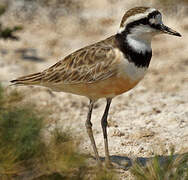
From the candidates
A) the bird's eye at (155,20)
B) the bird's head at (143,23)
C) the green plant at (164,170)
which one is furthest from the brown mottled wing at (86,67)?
the green plant at (164,170)

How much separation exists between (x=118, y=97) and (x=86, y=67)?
7.49ft

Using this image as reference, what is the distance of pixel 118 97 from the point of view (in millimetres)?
7059

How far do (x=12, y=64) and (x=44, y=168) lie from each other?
394 cm

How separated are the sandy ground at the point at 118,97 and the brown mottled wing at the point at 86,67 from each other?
27.9 inches

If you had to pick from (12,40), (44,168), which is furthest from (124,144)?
(12,40)

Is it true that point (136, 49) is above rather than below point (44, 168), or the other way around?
above

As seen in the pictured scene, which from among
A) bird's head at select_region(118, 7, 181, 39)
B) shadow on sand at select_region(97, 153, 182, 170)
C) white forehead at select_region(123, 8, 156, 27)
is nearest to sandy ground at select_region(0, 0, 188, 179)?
shadow on sand at select_region(97, 153, 182, 170)

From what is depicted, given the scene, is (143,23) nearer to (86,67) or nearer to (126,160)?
(86,67)

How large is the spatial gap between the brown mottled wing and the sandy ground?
2.32 feet

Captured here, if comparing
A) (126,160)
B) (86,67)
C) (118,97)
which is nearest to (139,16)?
(86,67)

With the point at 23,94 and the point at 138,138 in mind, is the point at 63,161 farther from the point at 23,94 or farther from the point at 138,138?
the point at 23,94

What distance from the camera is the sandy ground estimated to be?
553 centimetres

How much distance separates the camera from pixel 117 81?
A: 178 inches

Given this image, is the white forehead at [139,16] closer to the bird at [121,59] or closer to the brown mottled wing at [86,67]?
the bird at [121,59]
